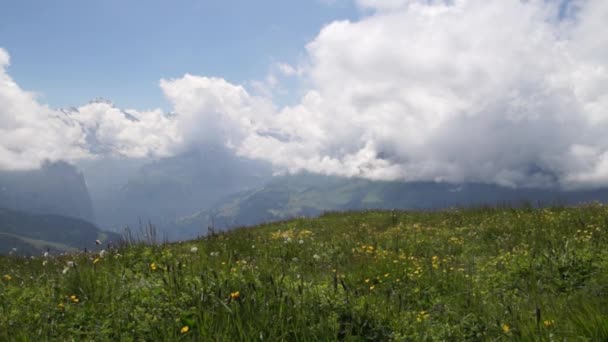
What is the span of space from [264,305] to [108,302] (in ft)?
5.58

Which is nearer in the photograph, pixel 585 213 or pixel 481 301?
pixel 481 301

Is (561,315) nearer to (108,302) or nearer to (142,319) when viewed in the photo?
(142,319)

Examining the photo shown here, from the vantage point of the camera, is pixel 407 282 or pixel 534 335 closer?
pixel 534 335

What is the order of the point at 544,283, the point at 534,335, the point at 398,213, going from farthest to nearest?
the point at 398,213
the point at 544,283
the point at 534,335

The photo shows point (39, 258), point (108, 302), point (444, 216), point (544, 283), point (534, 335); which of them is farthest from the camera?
point (444, 216)

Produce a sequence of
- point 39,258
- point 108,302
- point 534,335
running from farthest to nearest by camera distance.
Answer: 1. point 39,258
2. point 108,302
3. point 534,335

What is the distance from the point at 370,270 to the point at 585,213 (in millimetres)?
10639

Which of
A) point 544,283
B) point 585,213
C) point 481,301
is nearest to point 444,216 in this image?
point 585,213

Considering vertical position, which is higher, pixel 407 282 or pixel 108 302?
pixel 108 302

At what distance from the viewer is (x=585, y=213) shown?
14.1 metres

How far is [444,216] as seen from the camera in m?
19.1

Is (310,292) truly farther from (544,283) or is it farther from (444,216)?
(444,216)

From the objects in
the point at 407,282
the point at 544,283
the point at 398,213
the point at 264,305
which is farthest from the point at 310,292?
the point at 398,213

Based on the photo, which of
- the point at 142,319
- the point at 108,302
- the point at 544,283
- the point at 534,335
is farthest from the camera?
the point at 544,283
